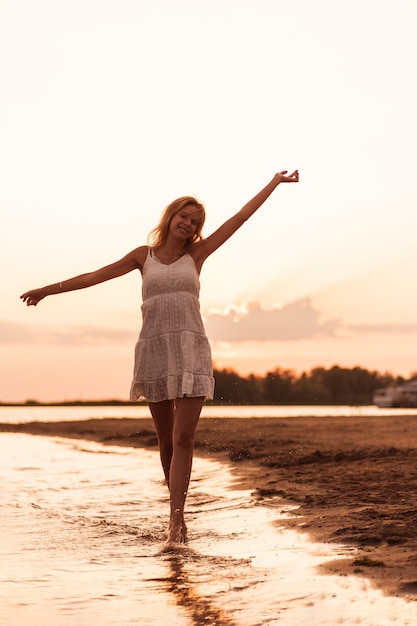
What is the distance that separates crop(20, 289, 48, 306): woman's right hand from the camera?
19.2 feet

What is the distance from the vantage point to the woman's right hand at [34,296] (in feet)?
19.2

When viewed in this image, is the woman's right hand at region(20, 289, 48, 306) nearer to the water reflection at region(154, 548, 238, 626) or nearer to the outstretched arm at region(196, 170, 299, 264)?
the outstretched arm at region(196, 170, 299, 264)

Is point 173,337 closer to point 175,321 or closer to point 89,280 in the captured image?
point 175,321

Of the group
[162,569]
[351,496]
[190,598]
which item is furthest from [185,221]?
[351,496]

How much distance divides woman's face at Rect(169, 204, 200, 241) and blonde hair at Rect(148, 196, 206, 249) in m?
0.02

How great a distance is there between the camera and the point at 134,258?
5816 millimetres

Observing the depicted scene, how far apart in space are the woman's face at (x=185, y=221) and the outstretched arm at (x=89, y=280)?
0.99 ft

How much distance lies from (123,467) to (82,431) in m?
14.1

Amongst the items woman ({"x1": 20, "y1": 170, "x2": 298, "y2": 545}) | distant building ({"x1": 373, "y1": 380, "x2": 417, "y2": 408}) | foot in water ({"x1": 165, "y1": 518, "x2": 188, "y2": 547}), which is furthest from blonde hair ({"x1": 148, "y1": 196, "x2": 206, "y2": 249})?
distant building ({"x1": 373, "y1": 380, "x2": 417, "y2": 408})

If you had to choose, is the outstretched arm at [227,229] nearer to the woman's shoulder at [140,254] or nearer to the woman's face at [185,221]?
the woman's face at [185,221]

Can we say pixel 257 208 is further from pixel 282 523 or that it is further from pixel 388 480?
pixel 388 480

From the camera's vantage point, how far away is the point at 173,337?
18.2 ft

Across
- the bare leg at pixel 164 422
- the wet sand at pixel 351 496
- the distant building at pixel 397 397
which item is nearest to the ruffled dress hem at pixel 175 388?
the bare leg at pixel 164 422

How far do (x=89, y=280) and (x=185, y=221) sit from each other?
76 centimetres
